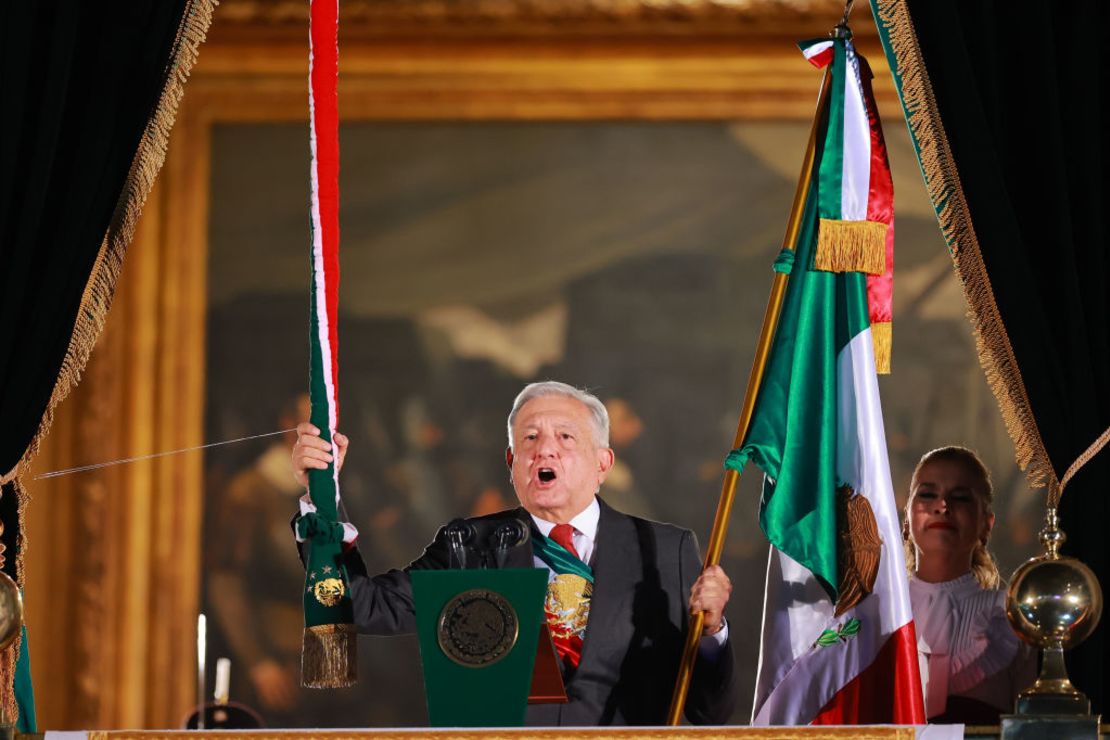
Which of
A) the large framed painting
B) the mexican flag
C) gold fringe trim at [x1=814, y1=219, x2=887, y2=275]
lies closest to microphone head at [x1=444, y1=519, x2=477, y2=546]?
the mexican flag

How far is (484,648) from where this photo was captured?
3504 millimetres

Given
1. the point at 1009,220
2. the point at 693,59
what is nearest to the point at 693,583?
the point at 1009,220

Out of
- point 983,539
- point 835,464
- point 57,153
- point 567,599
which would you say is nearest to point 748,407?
point 835,464

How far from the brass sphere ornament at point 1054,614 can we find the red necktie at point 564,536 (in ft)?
3.95

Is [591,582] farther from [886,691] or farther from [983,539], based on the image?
[983,539]

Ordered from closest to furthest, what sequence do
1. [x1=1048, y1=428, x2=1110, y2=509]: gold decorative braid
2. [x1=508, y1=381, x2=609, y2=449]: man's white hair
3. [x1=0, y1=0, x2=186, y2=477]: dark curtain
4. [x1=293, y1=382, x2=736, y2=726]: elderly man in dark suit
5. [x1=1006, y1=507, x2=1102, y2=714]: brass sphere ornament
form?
[x1=1006, y1=507, x2=1102, y2=714]: brass sphere ornament, [x1=1048, y1=428, x2=1110, y2=509]: gold decorative braid, [x1=0, y1=0, x2=186, y2=477]: dark curtain, [x1=293, y1=382, x2=736, y2=726]: elderly man in dark suit, [x1=508, y1=381, x2=609, y2=449]: man's white hair

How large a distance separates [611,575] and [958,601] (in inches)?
36.1

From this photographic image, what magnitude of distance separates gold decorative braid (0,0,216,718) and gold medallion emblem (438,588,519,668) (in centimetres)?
98

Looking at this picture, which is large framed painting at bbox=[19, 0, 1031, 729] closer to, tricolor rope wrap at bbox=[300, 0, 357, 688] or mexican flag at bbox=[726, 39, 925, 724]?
mexican flag at bbox=[726, 39, 925, 724]

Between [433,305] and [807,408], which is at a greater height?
[433,305]

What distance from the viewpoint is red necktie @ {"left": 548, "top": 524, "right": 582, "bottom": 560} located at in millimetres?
4230

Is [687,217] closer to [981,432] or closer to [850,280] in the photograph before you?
[981,432]

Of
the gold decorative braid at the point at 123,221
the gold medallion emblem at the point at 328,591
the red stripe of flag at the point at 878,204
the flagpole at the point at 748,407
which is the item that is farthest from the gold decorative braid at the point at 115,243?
the red stripe of flag at the point at 878,204

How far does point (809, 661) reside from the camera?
3.90 m
